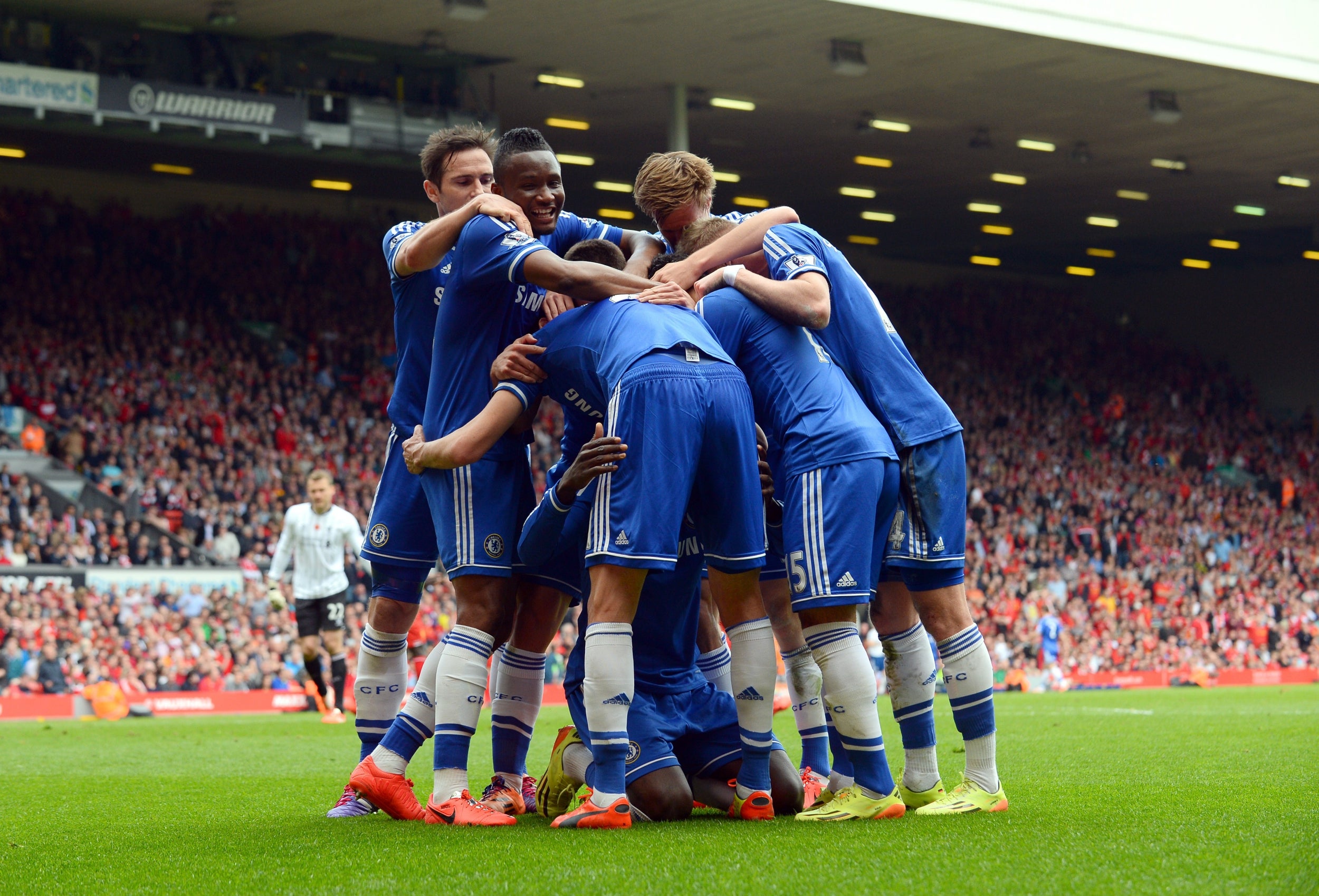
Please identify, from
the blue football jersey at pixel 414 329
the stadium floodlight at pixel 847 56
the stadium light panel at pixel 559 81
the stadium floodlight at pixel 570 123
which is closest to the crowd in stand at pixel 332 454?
the stadium floodlight at pixel 570 123

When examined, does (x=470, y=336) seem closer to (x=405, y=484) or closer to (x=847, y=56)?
(x=405, y=484)

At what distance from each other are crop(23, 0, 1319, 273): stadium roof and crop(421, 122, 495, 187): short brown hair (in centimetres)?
1528

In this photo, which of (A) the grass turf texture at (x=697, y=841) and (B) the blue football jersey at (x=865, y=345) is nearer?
(A) the grass turf texture at (x=697, y=841)

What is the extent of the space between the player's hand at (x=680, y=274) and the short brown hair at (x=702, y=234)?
135 mm

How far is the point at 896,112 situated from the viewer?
26.7 m

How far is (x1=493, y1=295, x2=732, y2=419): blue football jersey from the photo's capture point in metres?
5.09

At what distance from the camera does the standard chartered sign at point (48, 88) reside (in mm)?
19578

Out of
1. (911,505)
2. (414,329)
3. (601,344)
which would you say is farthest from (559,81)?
(911,505)

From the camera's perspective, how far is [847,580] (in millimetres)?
4973

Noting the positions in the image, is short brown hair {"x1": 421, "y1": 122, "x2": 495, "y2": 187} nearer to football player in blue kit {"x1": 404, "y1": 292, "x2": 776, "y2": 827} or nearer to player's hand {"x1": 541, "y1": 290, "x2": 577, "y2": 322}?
player's hand {"x1": 541, "y1": 290, "x2": 577, "y2": 322}

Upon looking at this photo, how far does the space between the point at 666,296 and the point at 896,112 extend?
886 inches

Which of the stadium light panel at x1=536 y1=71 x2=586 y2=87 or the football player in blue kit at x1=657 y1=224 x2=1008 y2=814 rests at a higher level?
the stadium light panel at x1=536 y1=71 x2=586 y2=87

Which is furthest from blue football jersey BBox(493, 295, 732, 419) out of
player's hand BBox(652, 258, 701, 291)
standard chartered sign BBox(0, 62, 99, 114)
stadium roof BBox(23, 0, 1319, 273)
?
standard chartered sign BBox(0, 62, 99, 114)

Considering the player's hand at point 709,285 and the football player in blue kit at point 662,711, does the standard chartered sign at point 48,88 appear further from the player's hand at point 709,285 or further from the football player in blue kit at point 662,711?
the player's hand at point 709,285
